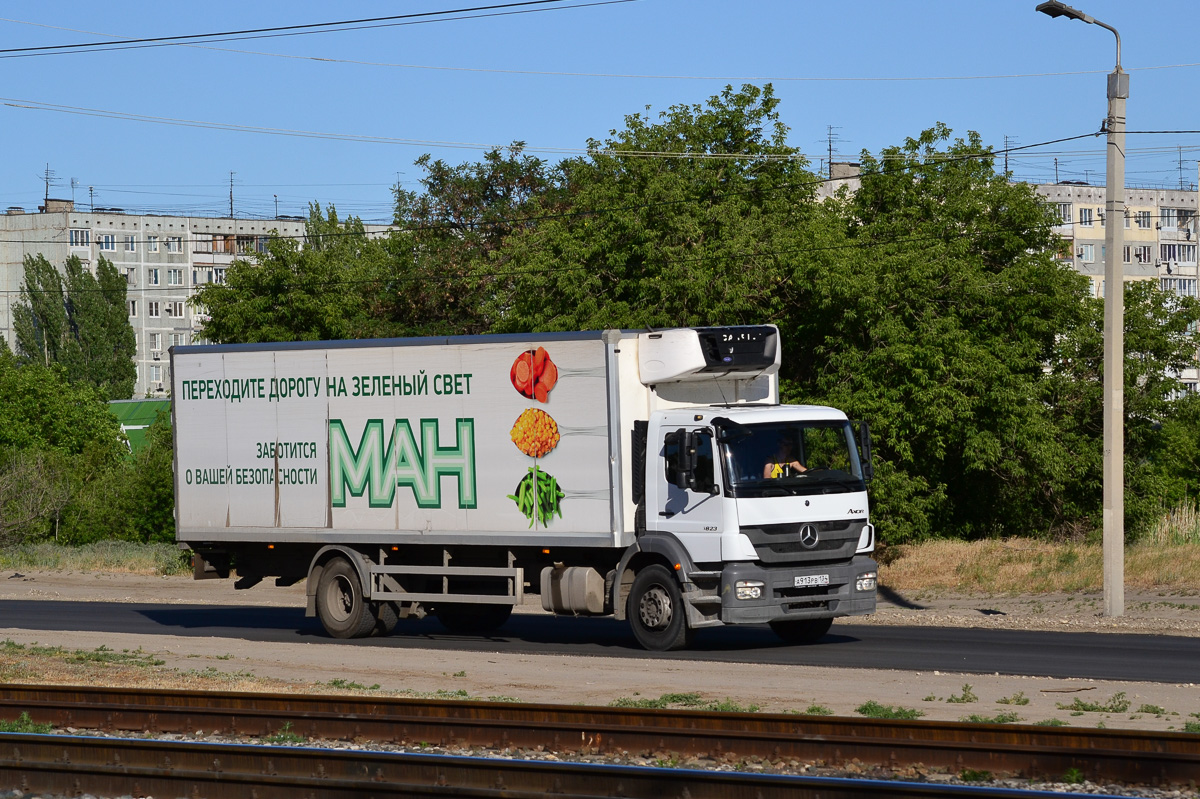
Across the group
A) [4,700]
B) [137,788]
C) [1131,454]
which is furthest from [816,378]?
[137,788]

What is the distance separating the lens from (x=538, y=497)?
17344mm

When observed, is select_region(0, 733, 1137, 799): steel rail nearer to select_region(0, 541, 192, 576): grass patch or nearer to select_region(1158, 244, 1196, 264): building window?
select_region(0, 541, 192, 576): grass patch

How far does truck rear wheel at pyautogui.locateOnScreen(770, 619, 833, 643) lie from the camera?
18203mm

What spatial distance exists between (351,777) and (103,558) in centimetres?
3312

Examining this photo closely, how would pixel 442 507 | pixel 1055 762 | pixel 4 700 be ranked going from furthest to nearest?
pixel 442 507
pixel 4 700
pixel 1055 762

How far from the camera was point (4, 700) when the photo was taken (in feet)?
44.8

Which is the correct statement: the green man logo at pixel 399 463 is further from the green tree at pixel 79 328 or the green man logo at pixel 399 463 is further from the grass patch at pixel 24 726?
the green tree at pixel 79 328

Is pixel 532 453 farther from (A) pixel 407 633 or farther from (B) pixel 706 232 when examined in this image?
(B) pixel 706 232

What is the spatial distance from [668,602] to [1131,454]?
20.5 meters

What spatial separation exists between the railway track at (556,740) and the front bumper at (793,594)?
15.4 ft

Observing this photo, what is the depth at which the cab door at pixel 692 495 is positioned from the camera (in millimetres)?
16250

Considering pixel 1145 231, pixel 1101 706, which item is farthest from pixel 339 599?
pixel 1145 231

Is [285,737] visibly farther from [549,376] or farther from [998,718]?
[549,376]

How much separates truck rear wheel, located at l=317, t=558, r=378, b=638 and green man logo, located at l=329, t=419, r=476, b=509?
3.13ft
